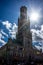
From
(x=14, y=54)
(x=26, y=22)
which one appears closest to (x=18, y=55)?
(x=14, y=54)

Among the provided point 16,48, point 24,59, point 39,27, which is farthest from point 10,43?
point 39,27

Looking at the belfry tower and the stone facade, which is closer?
the stone facade

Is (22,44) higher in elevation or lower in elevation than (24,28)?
lower

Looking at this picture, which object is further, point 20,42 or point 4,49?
point 20,42

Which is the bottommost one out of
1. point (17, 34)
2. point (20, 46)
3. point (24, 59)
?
point (24, 59)

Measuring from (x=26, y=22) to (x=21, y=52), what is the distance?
0.97m

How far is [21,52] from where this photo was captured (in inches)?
247

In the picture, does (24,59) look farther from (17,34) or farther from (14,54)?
(17,34)

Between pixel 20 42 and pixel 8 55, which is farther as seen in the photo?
pixel 20 42

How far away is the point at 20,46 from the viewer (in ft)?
20.6

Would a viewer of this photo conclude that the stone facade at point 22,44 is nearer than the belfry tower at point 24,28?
Yes

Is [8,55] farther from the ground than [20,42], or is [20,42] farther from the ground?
[20,42]

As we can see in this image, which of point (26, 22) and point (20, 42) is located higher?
point (26, 22)

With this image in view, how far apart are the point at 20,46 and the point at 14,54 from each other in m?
0.33
